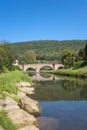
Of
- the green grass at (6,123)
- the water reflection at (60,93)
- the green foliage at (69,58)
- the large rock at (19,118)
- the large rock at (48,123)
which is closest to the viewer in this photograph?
the green grass at (6,123)

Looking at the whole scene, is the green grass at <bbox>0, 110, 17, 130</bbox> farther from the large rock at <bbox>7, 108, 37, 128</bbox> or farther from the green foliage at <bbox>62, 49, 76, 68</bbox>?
the green foliage at <bbox>62, 49, 76, 68</bbox>

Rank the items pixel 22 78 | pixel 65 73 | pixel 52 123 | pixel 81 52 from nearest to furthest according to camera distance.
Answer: pixel 52 123 < pixel 22 78 < pixel 65 73 < pixel 81 52

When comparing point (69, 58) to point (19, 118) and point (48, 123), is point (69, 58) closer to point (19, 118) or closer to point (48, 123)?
point (48, 123)

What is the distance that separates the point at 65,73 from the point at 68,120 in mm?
84990

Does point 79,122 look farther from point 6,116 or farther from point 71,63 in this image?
point 71,63

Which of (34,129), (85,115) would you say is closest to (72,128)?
(34,129)

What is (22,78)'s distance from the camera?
61.0 meters

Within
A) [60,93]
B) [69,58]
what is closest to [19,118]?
[60,93]

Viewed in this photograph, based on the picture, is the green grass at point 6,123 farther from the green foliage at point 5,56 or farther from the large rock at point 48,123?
the green foliage at point 5,56

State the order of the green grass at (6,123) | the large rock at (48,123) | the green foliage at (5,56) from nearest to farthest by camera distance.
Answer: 1. the green grass at (6,123)
2. the large rock at (48,123)
3. the green foliage at (5,56)

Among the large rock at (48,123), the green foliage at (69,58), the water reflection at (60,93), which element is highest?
the green foliage at (69,58)

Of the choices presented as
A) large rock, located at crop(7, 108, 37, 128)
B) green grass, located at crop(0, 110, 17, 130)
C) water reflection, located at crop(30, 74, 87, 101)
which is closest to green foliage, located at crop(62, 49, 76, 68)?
water reflection, located at crop(30, 74, 87, 101)

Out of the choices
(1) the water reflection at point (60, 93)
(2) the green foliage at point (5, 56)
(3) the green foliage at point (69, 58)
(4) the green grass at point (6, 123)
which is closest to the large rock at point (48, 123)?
(4) the green grass at point (6, 123)

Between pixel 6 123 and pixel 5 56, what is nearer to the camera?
pixel 6 123
